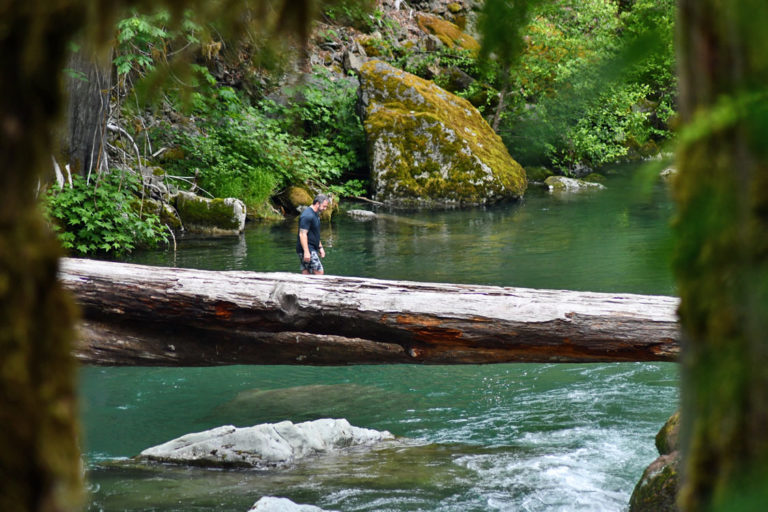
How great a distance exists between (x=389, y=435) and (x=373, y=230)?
37.7 ft

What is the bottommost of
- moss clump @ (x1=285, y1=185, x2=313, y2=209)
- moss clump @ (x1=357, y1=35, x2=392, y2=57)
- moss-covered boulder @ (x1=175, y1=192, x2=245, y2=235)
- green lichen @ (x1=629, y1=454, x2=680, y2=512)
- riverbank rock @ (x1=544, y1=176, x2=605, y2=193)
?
green lichen @ (x1=629, y1=454, x2=680, y2=512)

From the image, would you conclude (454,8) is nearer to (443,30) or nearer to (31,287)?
(443,30)

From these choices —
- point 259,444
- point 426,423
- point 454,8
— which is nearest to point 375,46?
point 454,8

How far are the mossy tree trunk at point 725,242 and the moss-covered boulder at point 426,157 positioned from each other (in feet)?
67.2

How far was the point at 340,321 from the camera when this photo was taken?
4695 mm

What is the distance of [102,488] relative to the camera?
471 cm

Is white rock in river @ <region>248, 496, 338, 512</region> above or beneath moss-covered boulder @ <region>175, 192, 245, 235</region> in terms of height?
beneath

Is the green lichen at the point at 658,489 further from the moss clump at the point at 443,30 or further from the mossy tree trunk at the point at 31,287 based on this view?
the moss clump at the point at 443,30

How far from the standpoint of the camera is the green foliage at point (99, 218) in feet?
43.1

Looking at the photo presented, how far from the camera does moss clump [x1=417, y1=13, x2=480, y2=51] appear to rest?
27.8 m

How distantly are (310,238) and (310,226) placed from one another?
9.0 inches

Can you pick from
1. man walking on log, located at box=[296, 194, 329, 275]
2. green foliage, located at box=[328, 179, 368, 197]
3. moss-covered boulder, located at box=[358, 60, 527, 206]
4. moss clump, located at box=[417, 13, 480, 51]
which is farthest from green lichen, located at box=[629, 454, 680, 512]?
moss clump, located at box=[417, 13, 480, 51]

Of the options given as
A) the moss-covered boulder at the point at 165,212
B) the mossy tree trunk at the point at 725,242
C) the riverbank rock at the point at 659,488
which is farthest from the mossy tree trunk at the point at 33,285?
the moss-covered boulder at the point at 165,212

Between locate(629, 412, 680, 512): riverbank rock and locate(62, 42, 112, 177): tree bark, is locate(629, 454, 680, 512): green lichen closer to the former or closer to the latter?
locate(629, 412, 680, 512): riverbank rock
